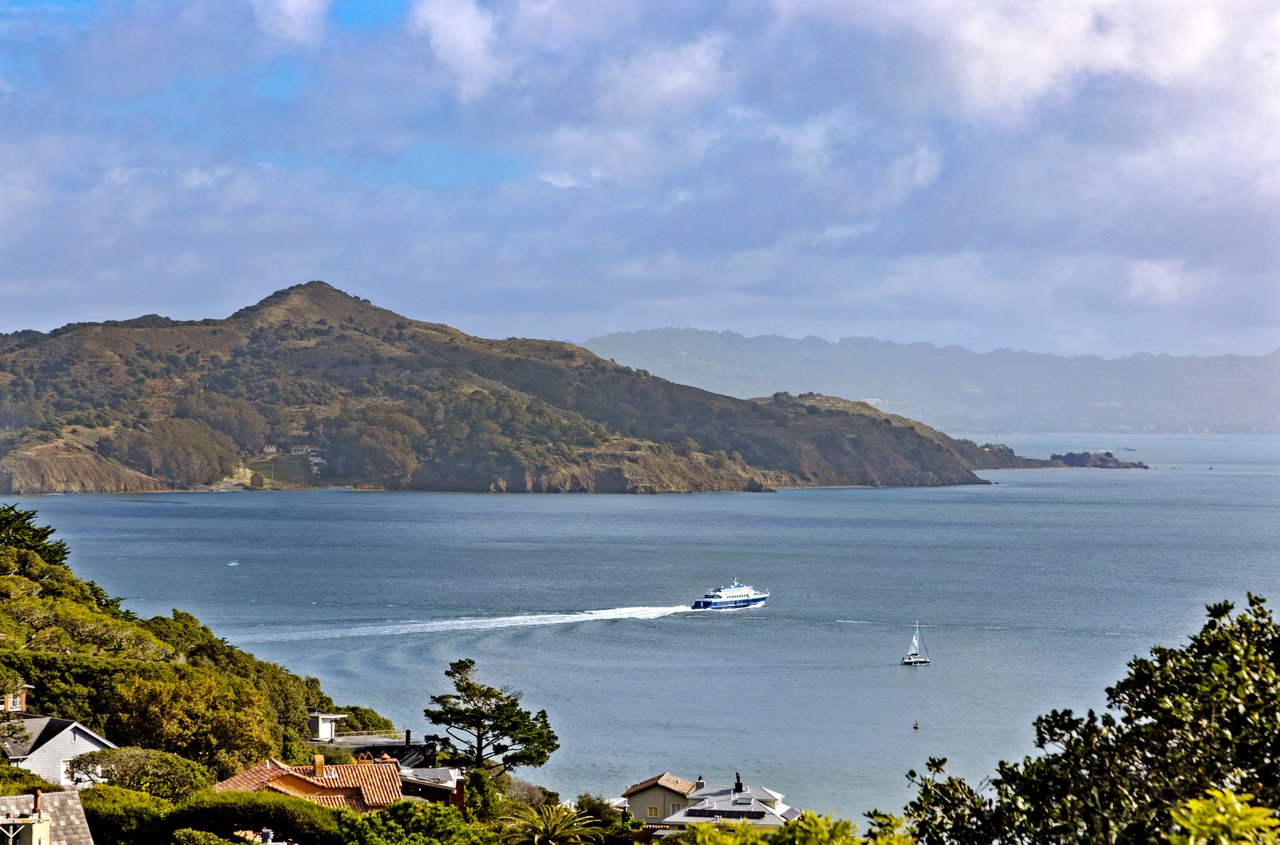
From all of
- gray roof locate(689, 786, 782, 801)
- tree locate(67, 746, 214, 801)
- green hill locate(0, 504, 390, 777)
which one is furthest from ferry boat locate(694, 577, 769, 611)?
tree locate(67, 746, 214, 801)

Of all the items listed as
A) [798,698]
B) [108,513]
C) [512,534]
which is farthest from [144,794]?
[108,513]

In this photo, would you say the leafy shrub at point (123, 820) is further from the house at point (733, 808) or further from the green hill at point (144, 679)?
the house at point (733, 808)

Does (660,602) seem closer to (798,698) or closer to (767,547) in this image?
(798,698)

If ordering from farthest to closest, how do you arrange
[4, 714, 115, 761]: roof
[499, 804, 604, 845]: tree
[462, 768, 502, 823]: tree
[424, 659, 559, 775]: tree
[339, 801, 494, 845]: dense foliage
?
[424, 659, 559, 775]: tree < [462, 768, 502, 823]: tree < [4, 714, 115, 761]: roof < [499, 804, 604, 845]: tree < [339, 801, 494, 845]: dense foliage

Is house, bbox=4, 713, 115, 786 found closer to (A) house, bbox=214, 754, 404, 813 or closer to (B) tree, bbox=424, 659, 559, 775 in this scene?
(A) house, bbox=214, 754, 404, 813

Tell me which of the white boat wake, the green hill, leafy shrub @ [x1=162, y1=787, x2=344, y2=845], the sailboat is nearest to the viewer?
leafy shrub @ [x1=162, y1=787, x2=344, y2=845]

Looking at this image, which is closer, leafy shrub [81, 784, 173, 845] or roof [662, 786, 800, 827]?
leafy shrub [81, 784, 173, 845]

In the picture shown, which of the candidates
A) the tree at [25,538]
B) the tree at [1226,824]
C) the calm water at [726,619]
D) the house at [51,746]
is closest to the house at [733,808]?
the calm water at [726,619]
